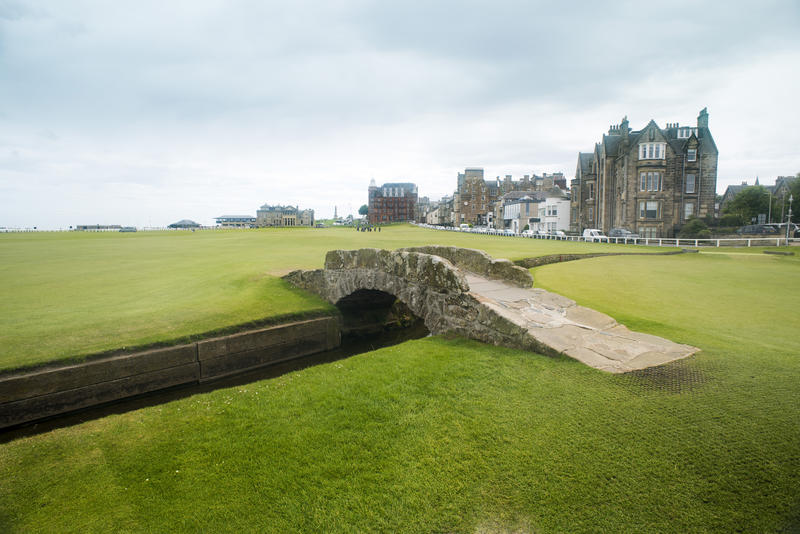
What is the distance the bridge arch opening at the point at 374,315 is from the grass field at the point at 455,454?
917 cm

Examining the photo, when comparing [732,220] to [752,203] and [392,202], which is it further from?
[392,202]

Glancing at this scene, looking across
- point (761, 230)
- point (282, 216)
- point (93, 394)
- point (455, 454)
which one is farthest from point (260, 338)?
Answer: point (282, 216)

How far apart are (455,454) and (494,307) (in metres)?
4.55

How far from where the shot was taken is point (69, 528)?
14.9 ft

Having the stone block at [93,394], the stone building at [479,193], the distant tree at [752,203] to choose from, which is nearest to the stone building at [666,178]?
the distant tree at [752,203]

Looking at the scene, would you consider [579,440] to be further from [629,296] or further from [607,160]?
[607,160]

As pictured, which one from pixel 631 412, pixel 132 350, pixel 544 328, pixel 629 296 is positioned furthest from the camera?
pixel 629 296

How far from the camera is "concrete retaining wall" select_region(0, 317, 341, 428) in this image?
9508 millimetres

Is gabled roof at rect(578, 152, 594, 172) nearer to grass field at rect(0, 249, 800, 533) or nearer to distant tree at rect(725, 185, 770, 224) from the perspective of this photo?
distant tree at rect(725, 185, 770, 224)

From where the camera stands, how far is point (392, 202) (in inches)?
6122

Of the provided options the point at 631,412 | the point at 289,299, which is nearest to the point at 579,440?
the point at 631,412

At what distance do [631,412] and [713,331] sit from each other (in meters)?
5.19

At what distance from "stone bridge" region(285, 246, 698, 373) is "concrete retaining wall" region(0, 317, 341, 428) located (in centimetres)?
326

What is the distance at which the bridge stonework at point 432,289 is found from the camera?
8.85 m
